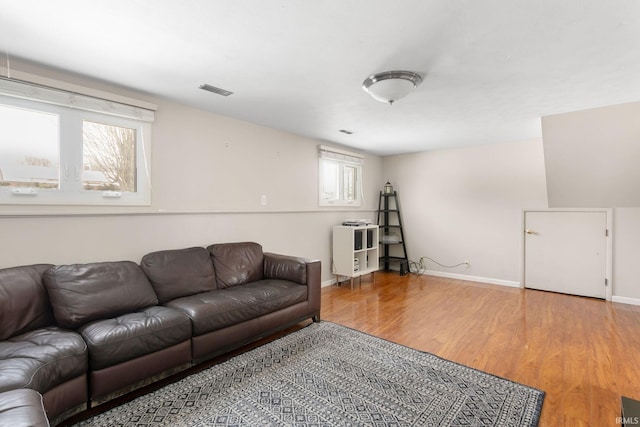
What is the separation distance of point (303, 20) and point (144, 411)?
93.9 inches

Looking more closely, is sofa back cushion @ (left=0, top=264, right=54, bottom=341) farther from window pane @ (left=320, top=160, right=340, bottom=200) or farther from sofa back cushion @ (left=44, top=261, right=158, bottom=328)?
window pane @ (left=320, top=160, right=340, bottom=200)

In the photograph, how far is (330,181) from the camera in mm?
4910

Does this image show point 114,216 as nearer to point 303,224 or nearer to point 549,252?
point 303,224

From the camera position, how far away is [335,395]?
6.33 ft

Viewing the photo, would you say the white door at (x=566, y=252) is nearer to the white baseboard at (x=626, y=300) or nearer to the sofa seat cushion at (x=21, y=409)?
the white baseboard at (x=626, y=300)

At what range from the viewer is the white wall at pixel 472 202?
178 inches

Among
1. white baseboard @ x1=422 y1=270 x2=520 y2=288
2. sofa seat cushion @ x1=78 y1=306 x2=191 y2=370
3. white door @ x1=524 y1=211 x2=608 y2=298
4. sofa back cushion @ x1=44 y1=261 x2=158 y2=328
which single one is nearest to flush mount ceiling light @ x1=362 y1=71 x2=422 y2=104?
sofa seat cushion @ x1=78 y1=306 x2=191 y2=370

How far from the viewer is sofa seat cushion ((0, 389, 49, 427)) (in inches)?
41.5

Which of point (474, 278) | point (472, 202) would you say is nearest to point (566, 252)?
point (474, 278)

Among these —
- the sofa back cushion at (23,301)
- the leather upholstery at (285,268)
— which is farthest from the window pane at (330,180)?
the sofa back cushion at (23,301)

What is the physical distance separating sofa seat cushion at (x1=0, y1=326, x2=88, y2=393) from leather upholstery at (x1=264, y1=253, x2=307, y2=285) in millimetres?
1741

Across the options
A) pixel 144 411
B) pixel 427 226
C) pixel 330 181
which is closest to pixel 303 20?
pixel 144 411

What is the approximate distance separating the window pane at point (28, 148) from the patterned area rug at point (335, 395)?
5.63ft

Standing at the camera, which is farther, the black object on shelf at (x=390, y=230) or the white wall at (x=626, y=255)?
the black object on shelf at (x=390, y=230)
